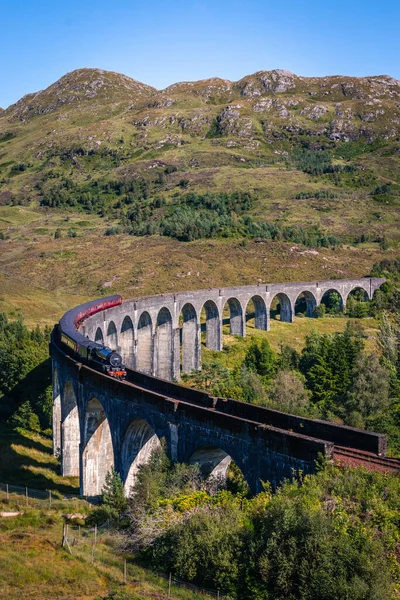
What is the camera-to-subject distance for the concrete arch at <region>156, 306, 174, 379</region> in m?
64.4

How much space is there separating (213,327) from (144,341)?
39.7 feet

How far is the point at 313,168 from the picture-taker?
179375mm

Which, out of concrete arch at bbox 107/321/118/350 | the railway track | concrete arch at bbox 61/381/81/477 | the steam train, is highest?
the steam train

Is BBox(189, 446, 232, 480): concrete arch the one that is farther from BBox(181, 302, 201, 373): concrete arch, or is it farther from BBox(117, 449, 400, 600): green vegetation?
BBox(181, 302, 201, 373): concrete arch

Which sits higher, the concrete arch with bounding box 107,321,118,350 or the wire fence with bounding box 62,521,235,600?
the concrete arch with bounding box 107,321,118,350

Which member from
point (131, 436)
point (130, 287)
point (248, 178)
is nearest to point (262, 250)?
point (130, 287)

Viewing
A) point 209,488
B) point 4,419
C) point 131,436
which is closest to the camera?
point 209,488

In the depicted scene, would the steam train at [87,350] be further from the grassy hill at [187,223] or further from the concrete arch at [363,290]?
the concrete arch at [363,290]

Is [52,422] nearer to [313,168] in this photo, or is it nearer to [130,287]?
→ [130,287]

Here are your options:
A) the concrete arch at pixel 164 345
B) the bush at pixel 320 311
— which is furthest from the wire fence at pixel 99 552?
the bush at pixel 320 311

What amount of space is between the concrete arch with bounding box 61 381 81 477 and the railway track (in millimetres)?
22985

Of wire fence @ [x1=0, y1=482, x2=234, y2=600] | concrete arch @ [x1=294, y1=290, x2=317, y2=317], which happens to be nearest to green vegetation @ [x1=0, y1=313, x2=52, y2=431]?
wire fence @ [x1=0, y1=482, x2=234, y2=600]

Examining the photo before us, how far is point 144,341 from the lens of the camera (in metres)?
66.2

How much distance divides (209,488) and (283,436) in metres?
4.90
